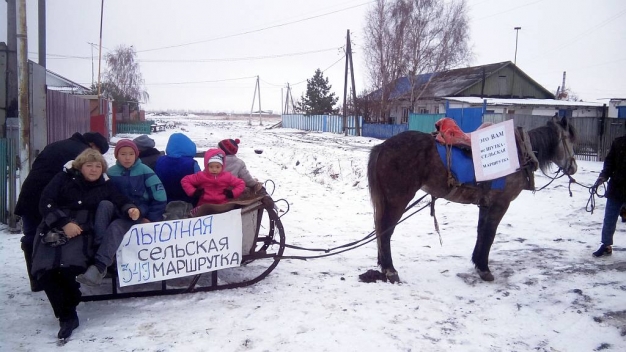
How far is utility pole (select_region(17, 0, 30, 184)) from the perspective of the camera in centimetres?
636

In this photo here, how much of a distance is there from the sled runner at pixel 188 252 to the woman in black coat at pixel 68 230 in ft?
1.20

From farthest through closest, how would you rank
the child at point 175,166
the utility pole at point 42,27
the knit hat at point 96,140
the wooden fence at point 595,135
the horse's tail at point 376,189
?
1. the wooden fence at point 595,135
2. the utility pole at point 42,27
3. the horse's tail at point 376,189
4. the child at point 175,166
5. the knit hat at point 96,140

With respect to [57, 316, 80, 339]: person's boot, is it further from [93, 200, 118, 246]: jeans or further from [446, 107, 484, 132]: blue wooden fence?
[446, 107, 484, 132]: blue wooden fence

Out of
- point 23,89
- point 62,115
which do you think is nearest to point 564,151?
point 23,89

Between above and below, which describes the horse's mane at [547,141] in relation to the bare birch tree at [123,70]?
below

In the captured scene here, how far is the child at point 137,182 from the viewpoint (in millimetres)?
4340

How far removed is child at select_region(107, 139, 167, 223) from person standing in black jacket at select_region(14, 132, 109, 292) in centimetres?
44

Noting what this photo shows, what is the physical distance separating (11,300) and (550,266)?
237 inches

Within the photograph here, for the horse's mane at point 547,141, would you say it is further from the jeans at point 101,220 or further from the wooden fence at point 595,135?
the wooden fence at point 595,135

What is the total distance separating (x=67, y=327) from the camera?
363 cm

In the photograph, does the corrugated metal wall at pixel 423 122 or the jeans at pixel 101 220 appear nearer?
the jeans at pixel 101 220

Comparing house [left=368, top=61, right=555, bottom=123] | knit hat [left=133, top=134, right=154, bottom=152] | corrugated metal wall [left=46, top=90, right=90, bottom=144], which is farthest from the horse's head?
house [left=368, top=61, right=555, bottom=123]

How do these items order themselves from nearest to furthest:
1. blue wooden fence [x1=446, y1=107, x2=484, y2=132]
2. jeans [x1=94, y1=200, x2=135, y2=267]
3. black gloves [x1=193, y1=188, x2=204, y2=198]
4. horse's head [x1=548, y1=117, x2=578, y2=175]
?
jeans [x1=94, y1=200, x2=135, y2=267]
black gloves [x1=193, y1=188, x2=204, y2=198]
horse's head [x1=548, y1=117, x2=578, y2=175]
blue wooden fence [x1=446, y1=107, x2=484, y2=132]

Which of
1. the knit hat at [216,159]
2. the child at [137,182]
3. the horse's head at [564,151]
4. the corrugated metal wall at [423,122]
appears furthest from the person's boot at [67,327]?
the corrugated metal wall at [423,122]
